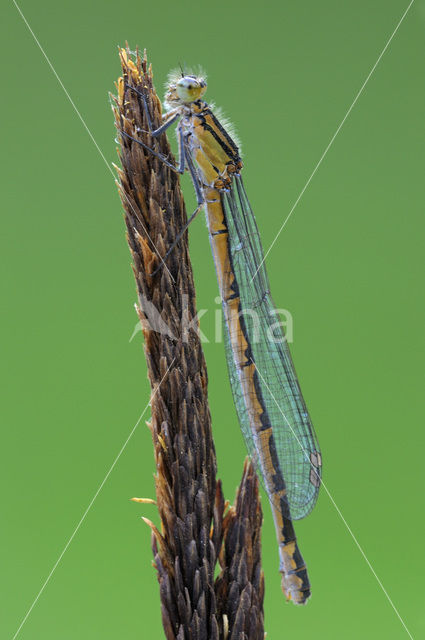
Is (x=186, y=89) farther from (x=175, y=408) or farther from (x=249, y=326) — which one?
(x=175, y=408)

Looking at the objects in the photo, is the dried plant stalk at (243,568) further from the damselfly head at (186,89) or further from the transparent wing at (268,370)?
the damselfly head at (186,89)

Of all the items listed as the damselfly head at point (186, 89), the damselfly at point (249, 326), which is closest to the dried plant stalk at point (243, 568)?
the damselfly at point (249, 326)

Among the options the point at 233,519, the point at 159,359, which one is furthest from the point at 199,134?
the point at 233,519

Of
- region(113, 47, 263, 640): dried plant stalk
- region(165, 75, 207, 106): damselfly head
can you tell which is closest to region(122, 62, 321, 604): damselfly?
region(165, 75, 207, 106): damselfly head

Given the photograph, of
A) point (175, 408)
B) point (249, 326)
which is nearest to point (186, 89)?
point (249, 326)

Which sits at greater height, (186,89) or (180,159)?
(186,89)

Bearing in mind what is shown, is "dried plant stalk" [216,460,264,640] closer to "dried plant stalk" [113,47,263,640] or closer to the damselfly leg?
"dried plant stalk" [113,47,263,640]

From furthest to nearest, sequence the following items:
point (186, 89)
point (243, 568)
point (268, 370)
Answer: point (268, 370) < point (186, 89) < point (243, 568)
